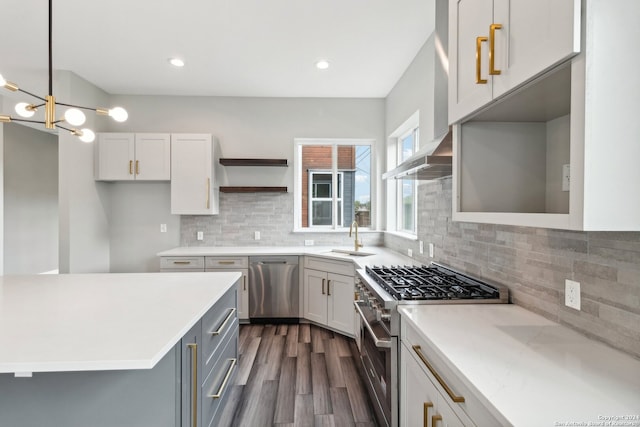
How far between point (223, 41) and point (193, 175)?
5.48ft

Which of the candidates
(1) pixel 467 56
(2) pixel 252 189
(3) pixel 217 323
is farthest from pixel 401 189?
(3) pixel 217 323

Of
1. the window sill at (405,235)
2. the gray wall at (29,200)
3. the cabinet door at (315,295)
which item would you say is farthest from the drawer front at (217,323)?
the gray wall at (29,200)

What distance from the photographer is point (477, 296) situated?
5.48 feet

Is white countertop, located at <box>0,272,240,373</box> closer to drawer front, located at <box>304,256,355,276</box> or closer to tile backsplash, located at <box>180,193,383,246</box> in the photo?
drawer front, located at <box>304,256,355,276</box>

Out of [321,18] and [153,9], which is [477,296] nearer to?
[321,18]

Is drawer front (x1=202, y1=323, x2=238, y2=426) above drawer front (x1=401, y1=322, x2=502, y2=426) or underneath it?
underneath

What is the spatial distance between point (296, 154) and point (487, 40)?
3.26 metres

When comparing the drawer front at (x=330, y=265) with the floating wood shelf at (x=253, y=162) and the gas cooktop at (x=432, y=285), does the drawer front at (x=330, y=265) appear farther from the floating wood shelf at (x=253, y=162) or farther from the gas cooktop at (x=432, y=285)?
the floating wood shelf at (x=253, y=162)

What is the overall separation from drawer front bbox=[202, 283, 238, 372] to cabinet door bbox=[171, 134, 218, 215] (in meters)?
1.97

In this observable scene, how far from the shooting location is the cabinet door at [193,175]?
3.90 meters

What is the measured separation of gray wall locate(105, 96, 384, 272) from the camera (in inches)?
165

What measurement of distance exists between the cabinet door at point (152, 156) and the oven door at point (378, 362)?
3007mm

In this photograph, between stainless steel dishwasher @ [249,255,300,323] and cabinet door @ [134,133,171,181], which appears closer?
stainless steel dishwasher @ [249,255,300,323]

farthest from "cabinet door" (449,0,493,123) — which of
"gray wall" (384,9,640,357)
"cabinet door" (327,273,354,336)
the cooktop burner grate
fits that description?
"cabinet door" (327,273,354,336)
